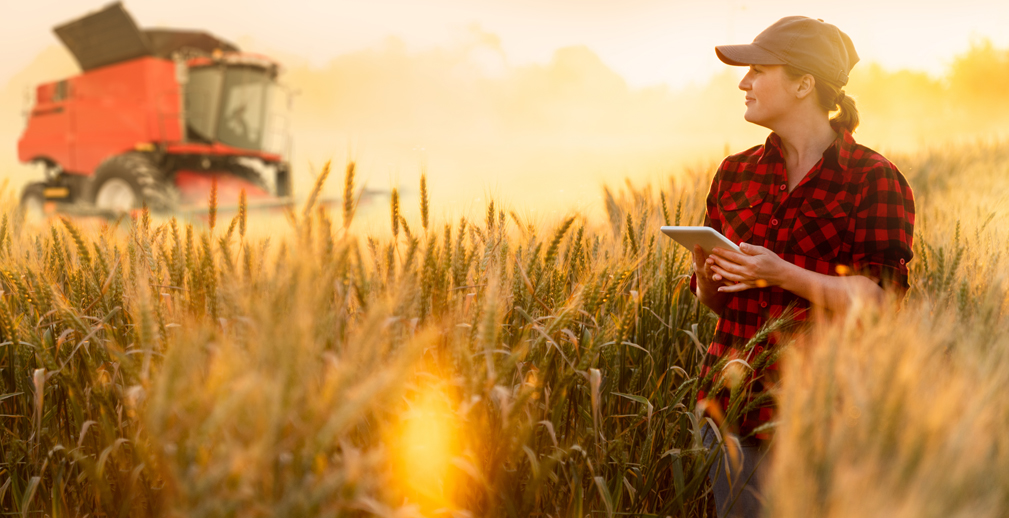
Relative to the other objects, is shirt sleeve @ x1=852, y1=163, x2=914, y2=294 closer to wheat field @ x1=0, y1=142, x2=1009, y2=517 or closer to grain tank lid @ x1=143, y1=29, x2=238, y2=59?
wheat field @ x1=0, y1=142, x2=1009, y2=517

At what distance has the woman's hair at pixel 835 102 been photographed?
152 cm

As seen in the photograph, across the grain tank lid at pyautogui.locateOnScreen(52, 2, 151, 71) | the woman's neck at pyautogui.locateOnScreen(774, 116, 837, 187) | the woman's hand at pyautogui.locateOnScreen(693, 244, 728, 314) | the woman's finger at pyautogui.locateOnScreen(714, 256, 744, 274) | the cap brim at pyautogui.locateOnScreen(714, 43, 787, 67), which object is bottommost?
the woman's hand at pyautogui.locateOnScreen(693, 244, 728, 314)

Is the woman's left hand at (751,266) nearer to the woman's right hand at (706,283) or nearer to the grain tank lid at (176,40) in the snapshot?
the woman's right hand at (706,283)

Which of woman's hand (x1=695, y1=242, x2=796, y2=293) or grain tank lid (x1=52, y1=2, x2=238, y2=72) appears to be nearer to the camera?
woman's hand (x1=695, y1=242, x2=796, y2=293)

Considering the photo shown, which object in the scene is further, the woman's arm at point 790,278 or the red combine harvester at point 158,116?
the red combine harvester at point 158,116

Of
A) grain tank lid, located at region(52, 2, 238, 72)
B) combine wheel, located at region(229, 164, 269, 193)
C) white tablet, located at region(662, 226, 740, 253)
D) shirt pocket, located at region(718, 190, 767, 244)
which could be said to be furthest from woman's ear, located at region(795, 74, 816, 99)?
grain tank lid, located at region(52, 2, 238, 72)

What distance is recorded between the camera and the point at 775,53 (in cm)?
151

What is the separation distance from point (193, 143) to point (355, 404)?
10.3 m

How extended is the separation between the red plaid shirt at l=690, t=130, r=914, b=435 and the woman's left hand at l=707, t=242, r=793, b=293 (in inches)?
4.8

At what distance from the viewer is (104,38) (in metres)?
10.3

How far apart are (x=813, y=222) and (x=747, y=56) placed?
43 cm

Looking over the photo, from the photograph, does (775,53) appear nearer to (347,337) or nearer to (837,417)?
(837,417)

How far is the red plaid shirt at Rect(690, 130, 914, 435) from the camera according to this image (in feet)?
4.48

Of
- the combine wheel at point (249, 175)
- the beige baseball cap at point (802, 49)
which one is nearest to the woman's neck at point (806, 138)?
the beige baseball cap at point (802, 49)
